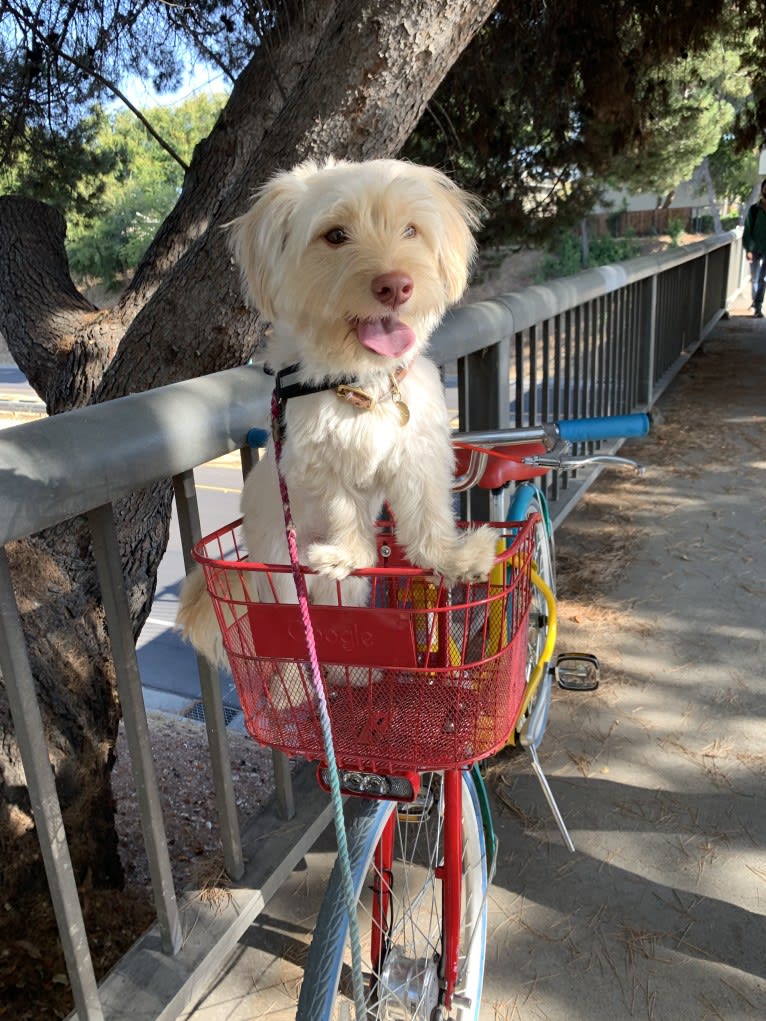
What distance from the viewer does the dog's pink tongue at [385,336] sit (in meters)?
1.32

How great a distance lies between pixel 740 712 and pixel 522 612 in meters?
2.06

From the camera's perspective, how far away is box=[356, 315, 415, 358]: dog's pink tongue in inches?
51.9

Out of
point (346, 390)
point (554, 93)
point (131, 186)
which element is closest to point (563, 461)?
point (346, 390)

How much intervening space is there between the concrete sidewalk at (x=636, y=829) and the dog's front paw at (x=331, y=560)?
1.32m

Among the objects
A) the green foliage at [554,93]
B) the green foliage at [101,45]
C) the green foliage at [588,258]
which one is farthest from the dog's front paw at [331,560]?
the green foliage at [588,258]

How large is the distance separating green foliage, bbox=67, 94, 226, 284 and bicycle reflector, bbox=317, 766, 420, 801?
406 cm

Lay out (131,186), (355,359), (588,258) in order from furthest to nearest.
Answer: (588,258), (131,186), (355,359)

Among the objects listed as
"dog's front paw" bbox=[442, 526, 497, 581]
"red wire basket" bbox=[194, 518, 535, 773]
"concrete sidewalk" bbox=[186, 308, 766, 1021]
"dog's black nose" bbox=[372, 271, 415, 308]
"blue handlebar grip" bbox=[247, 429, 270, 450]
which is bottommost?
"concrete sidewalk" bbox=[186, 308, 766, 1021]

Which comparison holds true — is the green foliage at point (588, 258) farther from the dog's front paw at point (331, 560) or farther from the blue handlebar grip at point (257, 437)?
the dog's front paw at point (331, 560)

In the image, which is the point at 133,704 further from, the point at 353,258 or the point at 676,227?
the point at 676,227

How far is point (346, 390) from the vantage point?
1.38 m

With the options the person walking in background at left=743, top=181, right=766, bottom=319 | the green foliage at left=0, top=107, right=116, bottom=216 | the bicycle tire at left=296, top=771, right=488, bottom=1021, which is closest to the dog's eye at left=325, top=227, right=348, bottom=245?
the bicycle tire at left=296, top=771, right=488, bottom=1021

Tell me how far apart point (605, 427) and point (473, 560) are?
57cm

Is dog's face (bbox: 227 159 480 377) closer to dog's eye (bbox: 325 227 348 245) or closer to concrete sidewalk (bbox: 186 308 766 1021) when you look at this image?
dog's eye (bbox: 325 227 348 245)
